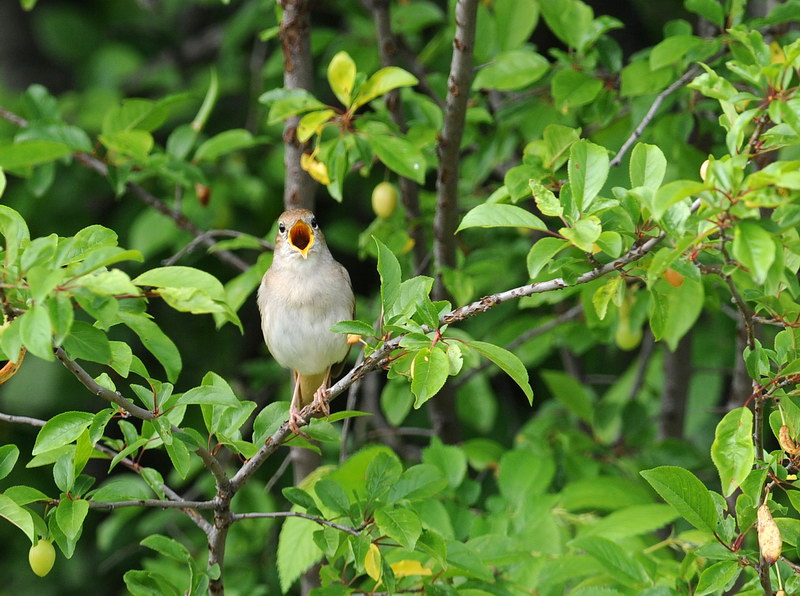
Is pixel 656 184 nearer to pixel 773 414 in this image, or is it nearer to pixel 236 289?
pixel 773 414

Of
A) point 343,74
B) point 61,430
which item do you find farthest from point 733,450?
point 343,74

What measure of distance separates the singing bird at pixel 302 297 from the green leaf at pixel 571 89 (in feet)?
2.87

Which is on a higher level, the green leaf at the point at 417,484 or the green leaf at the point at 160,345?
the green leaf at the point at 160,345

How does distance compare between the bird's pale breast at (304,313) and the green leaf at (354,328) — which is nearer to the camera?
the green leaf at (354,328)

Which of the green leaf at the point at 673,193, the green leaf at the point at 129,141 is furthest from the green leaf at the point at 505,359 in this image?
the green leaf at the point at 129,141

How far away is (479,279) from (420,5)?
1.06 metres

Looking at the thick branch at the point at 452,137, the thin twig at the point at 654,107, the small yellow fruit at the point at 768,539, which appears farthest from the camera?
the thick branch at the point at 452,137

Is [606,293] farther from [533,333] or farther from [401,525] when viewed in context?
[533,333]

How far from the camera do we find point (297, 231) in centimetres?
336

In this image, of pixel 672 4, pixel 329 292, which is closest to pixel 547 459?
pixel 329 292

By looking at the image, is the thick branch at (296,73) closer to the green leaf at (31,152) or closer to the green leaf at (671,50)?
the green leaf at (31,152)

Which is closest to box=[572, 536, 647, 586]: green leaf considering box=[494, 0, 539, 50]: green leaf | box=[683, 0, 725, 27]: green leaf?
box=[683, 0, 725, 27]: green leaf

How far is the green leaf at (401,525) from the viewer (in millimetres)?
2242

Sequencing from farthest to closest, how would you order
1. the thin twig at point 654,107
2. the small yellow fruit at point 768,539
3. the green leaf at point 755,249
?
1. the thin twig at point 654,107
2. the small yellow fruit at point 768,539
3. the green leaf at point 755,249
